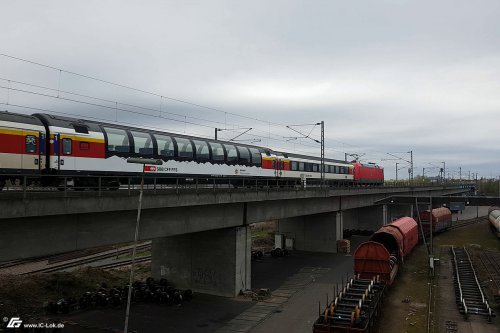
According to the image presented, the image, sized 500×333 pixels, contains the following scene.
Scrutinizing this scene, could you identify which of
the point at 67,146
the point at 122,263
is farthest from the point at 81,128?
the point at 122,263

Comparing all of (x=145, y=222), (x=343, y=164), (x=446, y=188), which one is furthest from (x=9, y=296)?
(x=446, y=188)

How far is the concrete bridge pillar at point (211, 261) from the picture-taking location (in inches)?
1126

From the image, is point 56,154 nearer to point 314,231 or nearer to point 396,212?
point 314,231

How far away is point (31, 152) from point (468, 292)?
1157 inches

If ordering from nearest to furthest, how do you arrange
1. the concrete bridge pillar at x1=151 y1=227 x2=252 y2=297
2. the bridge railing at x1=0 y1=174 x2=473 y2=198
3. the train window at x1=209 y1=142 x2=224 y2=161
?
the bridge railing at x1=0 y1=174 x2=473 y2=198
the concrete bridge pillar at x1=151 y1=227 x2=252 y2=297
the train window at x1=209 y1=142 x2=224 y2=161

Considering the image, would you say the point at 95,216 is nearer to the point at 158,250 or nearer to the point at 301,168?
the point at 158,250

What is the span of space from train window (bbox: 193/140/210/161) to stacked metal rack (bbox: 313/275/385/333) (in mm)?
14387

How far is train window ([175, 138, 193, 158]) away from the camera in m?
29.2

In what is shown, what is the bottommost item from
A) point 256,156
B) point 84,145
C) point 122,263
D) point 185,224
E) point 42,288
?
point 122,263

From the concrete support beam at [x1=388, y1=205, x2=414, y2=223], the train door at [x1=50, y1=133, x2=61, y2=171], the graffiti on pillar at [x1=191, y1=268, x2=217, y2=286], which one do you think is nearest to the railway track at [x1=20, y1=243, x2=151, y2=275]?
the graffiti on pillar at [x1=191, y1=268, x2=217, y2=286]

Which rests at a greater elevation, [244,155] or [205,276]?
[244,155]

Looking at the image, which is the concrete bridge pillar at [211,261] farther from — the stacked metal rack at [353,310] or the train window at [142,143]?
the stacked metal rack at [353,310]

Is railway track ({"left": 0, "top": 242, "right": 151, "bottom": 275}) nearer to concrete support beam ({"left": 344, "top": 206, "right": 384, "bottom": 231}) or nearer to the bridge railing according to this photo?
the bridge railing

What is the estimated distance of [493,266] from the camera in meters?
39.5
